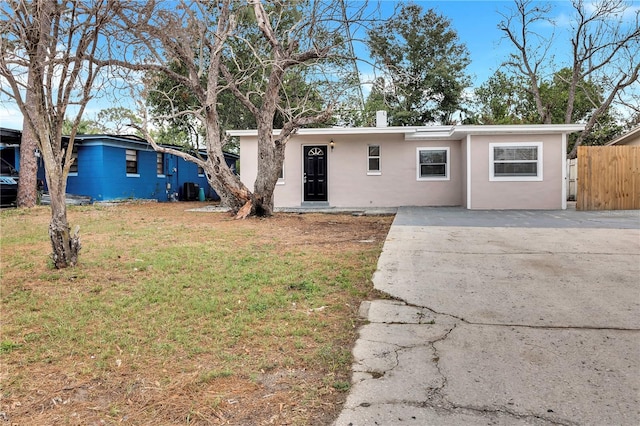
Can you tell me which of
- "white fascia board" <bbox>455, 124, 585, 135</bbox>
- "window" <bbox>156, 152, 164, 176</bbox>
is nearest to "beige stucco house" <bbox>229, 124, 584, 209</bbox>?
"white fascia board" <bbox>455, 124, 585, 135</bbox>

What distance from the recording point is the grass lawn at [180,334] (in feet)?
7.75

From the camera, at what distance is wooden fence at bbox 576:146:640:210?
12.7 metres

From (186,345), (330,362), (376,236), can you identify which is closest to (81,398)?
(186,345)

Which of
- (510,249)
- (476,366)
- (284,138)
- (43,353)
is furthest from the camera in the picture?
(284,138)

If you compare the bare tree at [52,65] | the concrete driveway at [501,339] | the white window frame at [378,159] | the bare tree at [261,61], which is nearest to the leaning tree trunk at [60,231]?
the bare tree at [52,65]

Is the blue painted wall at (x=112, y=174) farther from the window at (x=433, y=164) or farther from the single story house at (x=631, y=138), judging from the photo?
the single story house at (x=631, y=138)

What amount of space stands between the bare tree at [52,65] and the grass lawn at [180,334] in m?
1.18

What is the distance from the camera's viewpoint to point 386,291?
14.5ft

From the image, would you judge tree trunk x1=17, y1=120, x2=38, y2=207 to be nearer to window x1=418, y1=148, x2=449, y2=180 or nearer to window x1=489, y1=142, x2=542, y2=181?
window x1=418, y1=148, x2=449, y2=180

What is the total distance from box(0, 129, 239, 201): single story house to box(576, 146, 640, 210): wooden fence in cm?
1637

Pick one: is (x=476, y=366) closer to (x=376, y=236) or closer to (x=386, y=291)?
(x=386, y=291)

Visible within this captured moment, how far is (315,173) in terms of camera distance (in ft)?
52.4

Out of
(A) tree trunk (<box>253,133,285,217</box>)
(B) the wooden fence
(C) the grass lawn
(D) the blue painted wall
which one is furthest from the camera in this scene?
(D) the blue painted wall

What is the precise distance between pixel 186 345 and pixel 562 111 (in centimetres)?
2821
